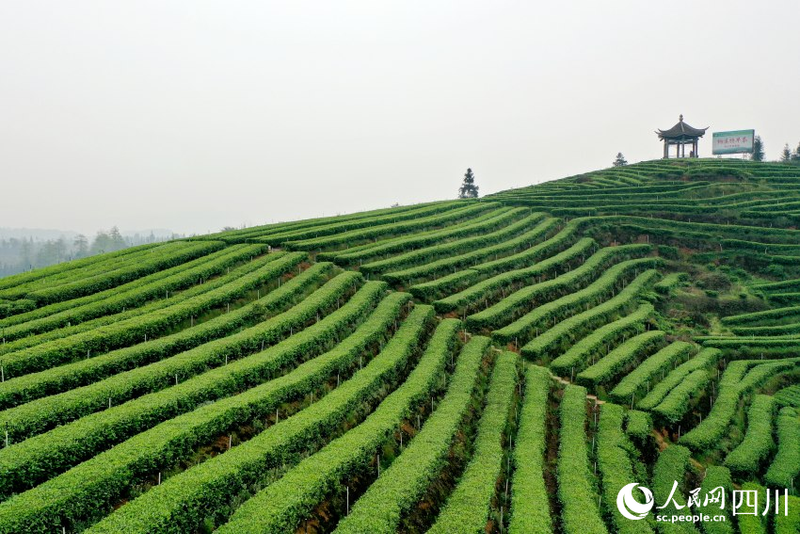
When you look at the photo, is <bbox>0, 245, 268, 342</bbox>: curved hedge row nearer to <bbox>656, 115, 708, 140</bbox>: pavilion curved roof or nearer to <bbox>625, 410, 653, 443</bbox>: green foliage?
<bbox>625, 410, 653, 443</bbox>: green foliage

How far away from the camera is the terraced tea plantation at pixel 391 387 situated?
15062 millimetres

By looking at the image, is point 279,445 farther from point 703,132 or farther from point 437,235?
point 703,132

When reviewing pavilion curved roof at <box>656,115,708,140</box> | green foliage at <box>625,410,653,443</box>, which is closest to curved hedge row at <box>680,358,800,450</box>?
green foliage at <box>625,410,653,443</box>

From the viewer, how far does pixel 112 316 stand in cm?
2488

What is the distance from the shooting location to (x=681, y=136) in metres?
84.1

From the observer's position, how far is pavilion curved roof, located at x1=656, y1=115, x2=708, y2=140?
83.1m

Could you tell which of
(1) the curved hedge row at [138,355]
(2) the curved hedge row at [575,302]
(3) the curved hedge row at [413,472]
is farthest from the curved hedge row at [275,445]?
(1) the curved hedge row at [138,355]

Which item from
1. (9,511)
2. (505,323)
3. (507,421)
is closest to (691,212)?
(505,323)

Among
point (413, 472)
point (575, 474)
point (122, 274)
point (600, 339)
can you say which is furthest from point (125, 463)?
point (600, 339)

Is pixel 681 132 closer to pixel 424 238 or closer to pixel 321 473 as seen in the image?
pixel 424 238

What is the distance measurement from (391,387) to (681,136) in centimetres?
8267

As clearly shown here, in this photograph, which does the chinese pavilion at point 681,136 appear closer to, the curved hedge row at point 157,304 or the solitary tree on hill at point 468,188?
the solitary tree on hill at point 468,188

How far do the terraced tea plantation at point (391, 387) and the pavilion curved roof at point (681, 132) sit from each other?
44263 millimetres

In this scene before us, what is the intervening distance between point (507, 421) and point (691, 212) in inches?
1804
